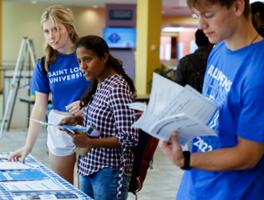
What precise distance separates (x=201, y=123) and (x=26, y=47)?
7.95 meters

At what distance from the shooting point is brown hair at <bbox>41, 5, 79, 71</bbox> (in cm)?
246

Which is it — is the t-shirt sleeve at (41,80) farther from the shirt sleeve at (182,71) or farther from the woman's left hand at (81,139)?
the shirt sleeve at (182,71)

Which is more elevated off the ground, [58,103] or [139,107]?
[139,107]

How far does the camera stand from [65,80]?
2580 mm

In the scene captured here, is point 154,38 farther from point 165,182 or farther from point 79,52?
point 79,52

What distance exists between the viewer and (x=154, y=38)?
10680 mm

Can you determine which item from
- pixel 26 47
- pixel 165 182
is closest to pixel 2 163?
pixel 165 182

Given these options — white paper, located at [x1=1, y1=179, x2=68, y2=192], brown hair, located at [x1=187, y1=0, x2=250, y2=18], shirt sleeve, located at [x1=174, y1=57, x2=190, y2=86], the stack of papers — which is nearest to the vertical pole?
shirt sleeve, located at [x1=174, y1=57, x2=190, y2=86]

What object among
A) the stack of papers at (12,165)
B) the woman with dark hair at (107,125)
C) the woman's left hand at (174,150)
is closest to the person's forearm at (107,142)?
the woman with dark hair at (107,125)

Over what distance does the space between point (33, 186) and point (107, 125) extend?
39 centimetres

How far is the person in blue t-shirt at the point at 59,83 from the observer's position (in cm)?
249

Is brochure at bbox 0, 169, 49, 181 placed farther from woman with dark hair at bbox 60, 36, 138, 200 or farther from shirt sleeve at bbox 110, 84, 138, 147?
shirt sleeve at bbox 110, 84, 138, 147

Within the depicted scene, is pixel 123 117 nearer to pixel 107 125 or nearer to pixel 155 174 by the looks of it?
pixel 107 125

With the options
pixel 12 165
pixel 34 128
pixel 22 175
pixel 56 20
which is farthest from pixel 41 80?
pixel 22 175
